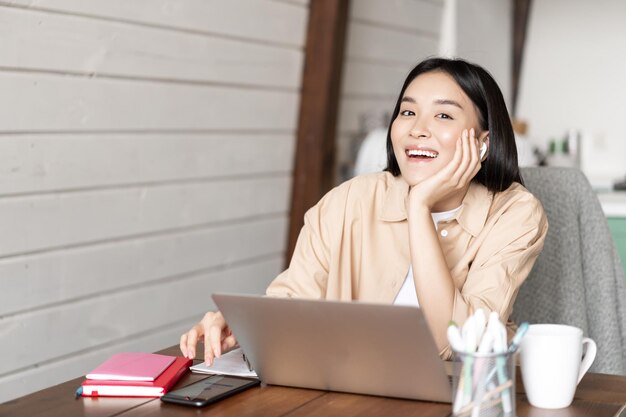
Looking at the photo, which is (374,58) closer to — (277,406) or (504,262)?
(504,262)

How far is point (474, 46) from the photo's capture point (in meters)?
4.49

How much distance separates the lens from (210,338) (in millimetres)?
1662

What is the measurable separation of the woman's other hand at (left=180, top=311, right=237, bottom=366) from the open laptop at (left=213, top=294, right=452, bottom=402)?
0.39 feet

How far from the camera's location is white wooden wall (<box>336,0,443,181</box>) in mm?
3822

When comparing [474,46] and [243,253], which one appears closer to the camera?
[243,253]

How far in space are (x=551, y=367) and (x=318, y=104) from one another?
2.09m

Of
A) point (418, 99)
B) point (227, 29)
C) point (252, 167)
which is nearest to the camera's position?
point (418, 99)

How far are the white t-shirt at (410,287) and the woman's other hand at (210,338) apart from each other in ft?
1.42

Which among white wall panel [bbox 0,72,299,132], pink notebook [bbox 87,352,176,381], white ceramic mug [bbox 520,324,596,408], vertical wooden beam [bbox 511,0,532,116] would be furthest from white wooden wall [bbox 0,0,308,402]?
vertical wooden beam [bbox 511,0,532,116]

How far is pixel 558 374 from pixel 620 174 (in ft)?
10.1

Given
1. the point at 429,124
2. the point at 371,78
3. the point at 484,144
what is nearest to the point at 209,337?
the point at 429,124

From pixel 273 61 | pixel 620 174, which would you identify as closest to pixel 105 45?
pixel 273 61

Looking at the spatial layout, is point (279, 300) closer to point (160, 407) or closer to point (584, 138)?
point (160, 407)

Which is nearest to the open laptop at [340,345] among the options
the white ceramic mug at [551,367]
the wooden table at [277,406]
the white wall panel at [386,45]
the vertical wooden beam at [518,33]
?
the wooden table at [277,406]
